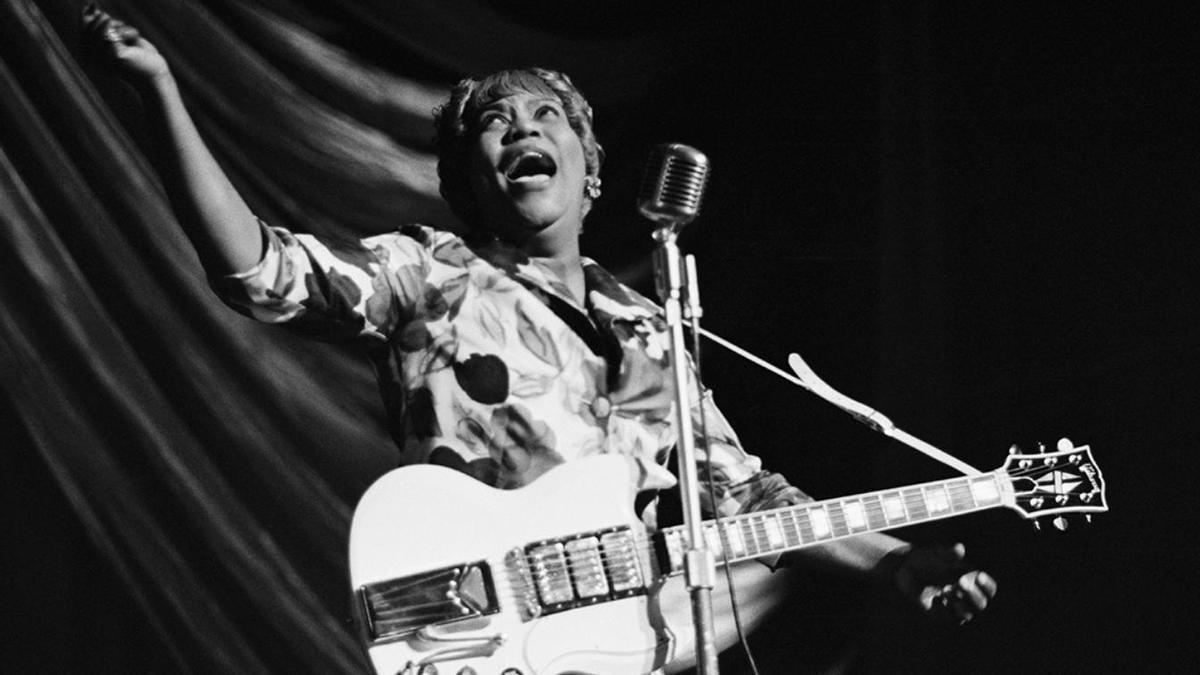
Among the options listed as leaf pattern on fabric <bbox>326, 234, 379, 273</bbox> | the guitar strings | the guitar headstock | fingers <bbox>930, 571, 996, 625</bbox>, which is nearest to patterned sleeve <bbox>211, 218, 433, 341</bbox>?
leaf pattern on fabric <bbox>326, 234, 379, 273</bbox>

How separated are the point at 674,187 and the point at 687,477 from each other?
40cm

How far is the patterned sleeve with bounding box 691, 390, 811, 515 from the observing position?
2541 mm

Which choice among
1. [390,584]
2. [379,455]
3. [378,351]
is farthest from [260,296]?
[379,455]

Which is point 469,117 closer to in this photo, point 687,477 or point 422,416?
point 422,416

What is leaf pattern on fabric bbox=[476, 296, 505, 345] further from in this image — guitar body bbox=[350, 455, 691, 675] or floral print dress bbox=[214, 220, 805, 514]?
guitar body bbox=[350, 455, 691, 675]

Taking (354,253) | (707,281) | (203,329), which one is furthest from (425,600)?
(707,281)

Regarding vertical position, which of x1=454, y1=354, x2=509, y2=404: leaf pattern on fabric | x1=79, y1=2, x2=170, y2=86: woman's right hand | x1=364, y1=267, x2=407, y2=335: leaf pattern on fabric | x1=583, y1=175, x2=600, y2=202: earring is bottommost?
x1=454, y1=354, x2=509, y2=404: leaf pattern on fabric

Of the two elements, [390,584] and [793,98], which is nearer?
[390,584]

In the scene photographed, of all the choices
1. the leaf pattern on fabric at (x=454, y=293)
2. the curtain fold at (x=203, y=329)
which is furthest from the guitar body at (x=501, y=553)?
the curtain fold at (x=203, y=329)

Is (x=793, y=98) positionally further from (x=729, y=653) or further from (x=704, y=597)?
(x=704, y=597)

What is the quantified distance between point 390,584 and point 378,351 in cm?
44

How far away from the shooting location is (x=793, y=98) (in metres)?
3.18

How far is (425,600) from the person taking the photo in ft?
6.75

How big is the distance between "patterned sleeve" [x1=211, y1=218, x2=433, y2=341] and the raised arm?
38 mm
